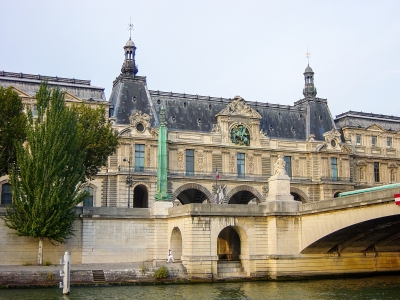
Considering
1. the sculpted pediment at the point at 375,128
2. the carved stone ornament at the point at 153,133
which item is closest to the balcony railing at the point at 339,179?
the sculpted pediment at the point at 375,128

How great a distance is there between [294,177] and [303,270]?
2969 centimetres

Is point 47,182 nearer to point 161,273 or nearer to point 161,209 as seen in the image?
point 161,209

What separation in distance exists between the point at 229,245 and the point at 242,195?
22.1 m

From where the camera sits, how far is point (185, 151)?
221ft

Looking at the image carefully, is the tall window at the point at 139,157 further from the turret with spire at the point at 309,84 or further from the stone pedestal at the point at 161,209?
the turret with spire at the point at 309,84

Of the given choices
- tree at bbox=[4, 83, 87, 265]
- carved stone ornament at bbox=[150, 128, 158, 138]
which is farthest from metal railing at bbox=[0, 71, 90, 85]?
tree at bbox=[4, 83, 87, 265]

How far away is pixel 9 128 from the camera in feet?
152

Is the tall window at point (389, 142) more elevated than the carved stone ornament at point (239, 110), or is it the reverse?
the carved stone ornament at point (239, 110)

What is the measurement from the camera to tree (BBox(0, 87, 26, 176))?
46.4 m

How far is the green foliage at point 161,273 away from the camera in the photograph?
41.1 meters

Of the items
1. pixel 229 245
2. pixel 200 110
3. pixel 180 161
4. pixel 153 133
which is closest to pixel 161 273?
pixel 229 245

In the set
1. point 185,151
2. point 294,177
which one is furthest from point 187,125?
point 294,177

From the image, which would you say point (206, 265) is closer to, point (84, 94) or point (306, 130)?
point (84, 94)

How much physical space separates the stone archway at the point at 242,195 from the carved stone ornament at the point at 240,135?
5287 millimetres
